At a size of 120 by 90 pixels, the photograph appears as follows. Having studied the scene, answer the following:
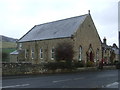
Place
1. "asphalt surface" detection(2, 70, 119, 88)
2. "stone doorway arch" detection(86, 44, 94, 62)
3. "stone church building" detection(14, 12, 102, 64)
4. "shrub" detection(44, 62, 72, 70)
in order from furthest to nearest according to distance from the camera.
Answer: "stone doorway arch" detection(86, 44, 94, 62) < "stone church building" detection(14, 12, 102, 64) < "shrub" detection(44, 62, 72, 70) < "asphalt surface" detection(2, 70, 119, 88)

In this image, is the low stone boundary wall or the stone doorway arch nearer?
the low stone boundary wall

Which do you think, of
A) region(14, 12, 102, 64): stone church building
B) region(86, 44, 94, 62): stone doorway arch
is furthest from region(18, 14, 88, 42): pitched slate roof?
region(86, 44, 94, 62): stone doorway arch

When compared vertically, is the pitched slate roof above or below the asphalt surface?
above

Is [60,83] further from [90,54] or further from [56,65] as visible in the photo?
[90,54]

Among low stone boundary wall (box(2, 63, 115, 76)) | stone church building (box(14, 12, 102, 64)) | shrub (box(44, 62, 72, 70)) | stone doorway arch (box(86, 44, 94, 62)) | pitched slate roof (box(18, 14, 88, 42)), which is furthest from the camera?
stone doorway arch (box(86, 44, 94, 62))

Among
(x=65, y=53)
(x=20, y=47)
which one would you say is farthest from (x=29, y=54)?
(x=65, y=53)

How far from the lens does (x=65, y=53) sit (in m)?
38.0

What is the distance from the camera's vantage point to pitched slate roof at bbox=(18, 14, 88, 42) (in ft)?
152

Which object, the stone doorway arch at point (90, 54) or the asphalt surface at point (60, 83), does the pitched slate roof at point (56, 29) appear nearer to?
the stone doorway arch at point (90, 54)

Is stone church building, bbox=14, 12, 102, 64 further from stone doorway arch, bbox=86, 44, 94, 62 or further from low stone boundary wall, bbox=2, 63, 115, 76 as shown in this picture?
low stone boundary wall, bbox=2, 63, 115, 76

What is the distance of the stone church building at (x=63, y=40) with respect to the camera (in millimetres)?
45469

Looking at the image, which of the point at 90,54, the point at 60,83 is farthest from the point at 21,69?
the point at 90,54

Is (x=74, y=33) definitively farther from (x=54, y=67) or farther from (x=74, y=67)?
(x=54, y=67)

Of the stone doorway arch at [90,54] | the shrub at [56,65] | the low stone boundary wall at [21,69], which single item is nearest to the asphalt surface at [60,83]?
the low stone boundary wall at [21,69]
